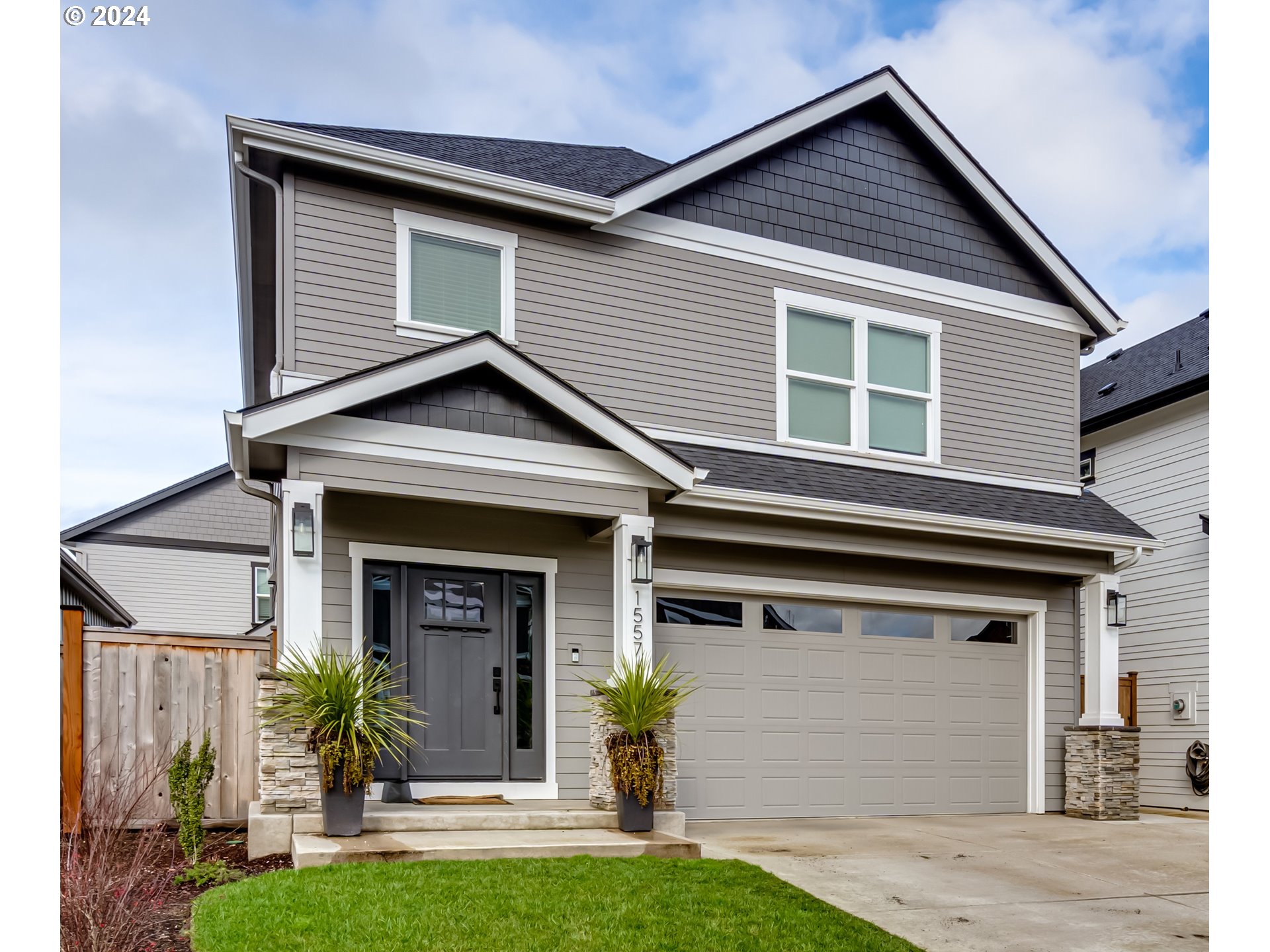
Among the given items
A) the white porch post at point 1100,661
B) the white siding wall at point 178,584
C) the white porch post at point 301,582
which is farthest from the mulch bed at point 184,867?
the white siding wall at point 178,584

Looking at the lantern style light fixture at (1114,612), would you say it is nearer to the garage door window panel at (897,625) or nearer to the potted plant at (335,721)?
the garage door window panel at (897,625)

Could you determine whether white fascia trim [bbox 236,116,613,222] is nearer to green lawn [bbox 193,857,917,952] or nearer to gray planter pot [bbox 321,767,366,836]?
gray planter pot [bbox 321,767,366,836]

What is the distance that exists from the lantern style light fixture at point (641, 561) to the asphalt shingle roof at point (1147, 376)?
29.2 ft

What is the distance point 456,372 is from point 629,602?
7.79 ft

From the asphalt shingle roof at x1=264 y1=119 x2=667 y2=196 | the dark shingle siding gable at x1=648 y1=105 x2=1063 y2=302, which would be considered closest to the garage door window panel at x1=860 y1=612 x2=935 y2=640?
the dark shingle siding gable at x1=648 y1=105 x2=1063 y2=302

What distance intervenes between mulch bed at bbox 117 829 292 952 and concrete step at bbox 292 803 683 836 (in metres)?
0.36

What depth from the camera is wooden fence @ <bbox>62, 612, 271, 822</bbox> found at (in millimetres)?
8508

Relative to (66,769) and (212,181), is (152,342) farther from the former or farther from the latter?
(66,769)

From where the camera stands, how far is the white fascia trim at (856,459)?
10.9 metres

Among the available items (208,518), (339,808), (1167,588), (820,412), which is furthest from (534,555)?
(208,518)

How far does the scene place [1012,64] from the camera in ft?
47.2

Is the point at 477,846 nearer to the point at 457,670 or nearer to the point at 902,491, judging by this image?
the point at 457,670

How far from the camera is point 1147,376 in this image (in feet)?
53.7
